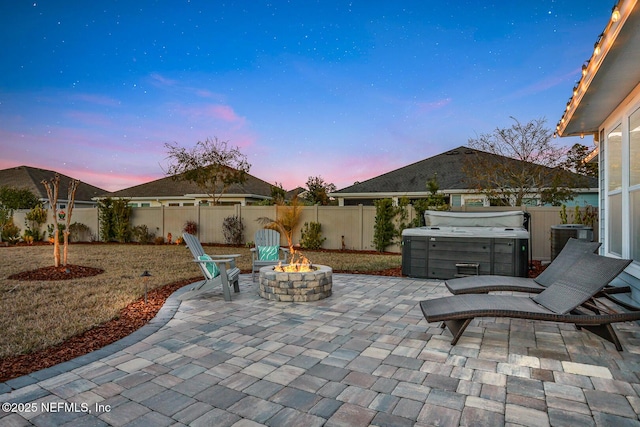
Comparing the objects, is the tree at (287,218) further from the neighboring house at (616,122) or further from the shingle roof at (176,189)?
the neighboring house at (616,122)

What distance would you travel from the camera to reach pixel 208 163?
18688mm

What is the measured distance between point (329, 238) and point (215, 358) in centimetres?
961

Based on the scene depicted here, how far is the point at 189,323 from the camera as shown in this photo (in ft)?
12.9

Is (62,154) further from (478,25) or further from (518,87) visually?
(518,87)

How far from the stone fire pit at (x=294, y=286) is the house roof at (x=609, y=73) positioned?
3766mm

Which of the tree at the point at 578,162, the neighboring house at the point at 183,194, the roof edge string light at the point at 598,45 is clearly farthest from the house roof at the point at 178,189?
the roof edge string light at the point at 598,45

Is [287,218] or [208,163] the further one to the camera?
[208,163]

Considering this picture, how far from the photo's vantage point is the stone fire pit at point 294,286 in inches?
191

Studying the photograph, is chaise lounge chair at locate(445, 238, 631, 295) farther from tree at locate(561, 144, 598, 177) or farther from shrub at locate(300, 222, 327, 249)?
tree at locate(561, 144, 598, 177)

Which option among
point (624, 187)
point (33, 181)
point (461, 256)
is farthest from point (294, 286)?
point (33, 181)

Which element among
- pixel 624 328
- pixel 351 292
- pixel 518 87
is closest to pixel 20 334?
pixel 351 292

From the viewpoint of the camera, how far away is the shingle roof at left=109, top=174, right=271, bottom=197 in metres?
21.0

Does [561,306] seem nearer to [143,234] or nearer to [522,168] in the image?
[522,168]

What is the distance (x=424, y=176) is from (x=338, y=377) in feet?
49.8
